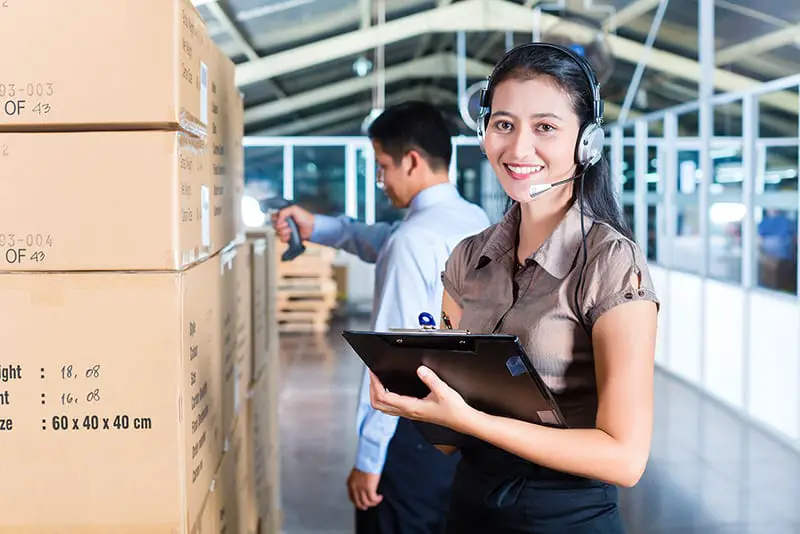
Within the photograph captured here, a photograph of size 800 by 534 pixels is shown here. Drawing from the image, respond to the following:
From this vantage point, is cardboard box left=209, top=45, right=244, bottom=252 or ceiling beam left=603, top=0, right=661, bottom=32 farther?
ceiling beam left=603, top=0, right=661, bottom=32

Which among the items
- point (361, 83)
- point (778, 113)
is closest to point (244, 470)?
point (778, 113)

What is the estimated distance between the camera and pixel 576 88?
1440mm

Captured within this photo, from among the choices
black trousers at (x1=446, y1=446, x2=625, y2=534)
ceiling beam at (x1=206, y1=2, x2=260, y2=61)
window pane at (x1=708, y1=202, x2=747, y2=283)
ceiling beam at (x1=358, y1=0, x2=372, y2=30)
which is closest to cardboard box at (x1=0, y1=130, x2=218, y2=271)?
black trousers at (x1=446, y1=446, x2=625, y2=534)

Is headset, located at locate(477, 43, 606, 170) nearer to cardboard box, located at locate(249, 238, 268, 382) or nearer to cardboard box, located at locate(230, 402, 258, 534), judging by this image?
cardboard box, located at locate(230, 402, 258, 534)

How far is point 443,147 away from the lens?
8.61 feet

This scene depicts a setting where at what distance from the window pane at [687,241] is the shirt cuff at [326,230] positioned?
440 centimetres

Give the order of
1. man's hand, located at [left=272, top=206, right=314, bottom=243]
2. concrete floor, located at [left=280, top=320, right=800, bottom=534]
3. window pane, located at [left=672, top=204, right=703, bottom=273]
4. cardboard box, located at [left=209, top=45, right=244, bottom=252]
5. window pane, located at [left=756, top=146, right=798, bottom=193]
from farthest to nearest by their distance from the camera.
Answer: window pane, located at [left=672, top=204, right=703, bottom=273]
window pane, located at [left=756, top=146, right=798, bottom=193]
concrete floor, located at [left=280, top=320, right=800, bottom=534]
man's hand, located at [left=272, top=206, right=314, bottom=243]
cardboard box, located at [left=209, top=45, right=244, bottom=252]

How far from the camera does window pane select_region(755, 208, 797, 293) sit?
5.18 meters

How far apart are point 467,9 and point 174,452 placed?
9.12 metres

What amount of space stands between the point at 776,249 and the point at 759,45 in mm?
1355

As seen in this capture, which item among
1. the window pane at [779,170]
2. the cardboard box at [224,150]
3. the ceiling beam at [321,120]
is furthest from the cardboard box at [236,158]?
the ceiling beam at [321,120]

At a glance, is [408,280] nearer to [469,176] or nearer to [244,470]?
[244,470]

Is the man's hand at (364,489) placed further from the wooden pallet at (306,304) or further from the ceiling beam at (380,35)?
the ceiling beam at (380,35)

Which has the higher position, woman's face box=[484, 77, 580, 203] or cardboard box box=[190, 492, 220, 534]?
woman's face box=[484, 77, 580, 203]
